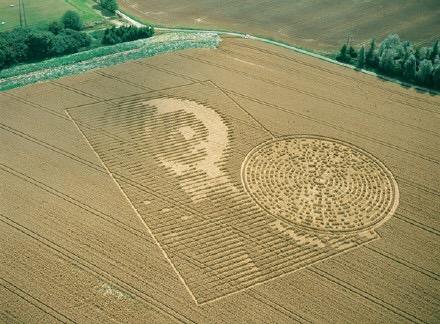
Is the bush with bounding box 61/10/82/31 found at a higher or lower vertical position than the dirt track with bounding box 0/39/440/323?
higher

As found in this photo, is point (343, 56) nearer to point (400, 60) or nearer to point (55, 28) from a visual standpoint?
point (400, 60)

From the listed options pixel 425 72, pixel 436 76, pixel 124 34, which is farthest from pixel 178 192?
pixel 436 76

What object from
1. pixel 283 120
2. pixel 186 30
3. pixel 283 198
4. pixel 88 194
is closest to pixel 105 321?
pixel 88 194

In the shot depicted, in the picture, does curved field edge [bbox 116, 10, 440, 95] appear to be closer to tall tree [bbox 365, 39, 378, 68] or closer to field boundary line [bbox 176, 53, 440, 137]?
tall tree [bbox 365, 39, 378, 68]

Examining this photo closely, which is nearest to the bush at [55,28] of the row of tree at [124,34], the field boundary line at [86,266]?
the row of tree at [124,34]

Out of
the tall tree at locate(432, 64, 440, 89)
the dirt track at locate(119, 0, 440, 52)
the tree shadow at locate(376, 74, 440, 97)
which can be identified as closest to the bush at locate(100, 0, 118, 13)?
the dirt track at locate(119, 0, 440, 52)

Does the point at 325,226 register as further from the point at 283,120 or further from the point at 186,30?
the point at 186,30

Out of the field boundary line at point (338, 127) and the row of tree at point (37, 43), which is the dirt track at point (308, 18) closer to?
the row of tree at point (37, 43)
